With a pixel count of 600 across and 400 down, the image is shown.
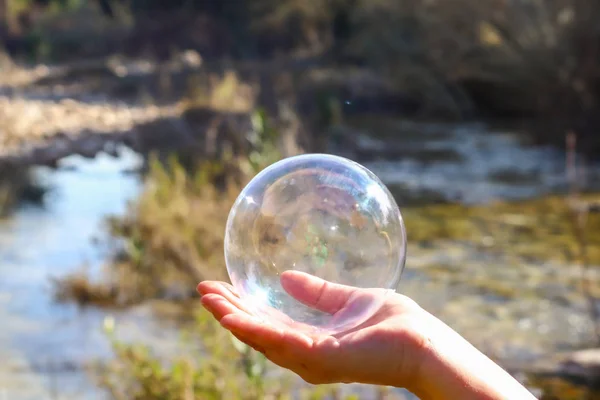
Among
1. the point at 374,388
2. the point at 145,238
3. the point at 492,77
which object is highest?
the point at 492,77

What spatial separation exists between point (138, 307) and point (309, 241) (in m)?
3.89

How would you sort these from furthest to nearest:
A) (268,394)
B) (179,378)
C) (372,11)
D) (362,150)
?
1. (372,11)
2. (362,150)
3. (268,394)
4. (179,378)

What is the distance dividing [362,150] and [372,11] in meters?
5.06

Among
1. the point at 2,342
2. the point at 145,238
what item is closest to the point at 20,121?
the point at 145,238

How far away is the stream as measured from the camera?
507 cm

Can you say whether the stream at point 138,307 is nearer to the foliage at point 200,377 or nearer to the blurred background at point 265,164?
the blurred background at point 265,164

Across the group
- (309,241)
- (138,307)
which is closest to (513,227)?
(138,307)

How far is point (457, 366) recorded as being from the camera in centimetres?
191

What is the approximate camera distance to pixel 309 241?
2.19m

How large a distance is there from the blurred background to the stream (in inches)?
0.9

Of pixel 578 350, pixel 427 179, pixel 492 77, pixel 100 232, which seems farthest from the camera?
pixel 492 77

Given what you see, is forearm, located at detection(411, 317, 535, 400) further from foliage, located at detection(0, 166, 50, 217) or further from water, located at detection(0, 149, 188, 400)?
foliage, located at detection(0, 166, 50, 217)

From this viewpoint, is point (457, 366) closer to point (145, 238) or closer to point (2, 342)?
point (2, 342)

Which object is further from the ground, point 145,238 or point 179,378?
point 179,378
